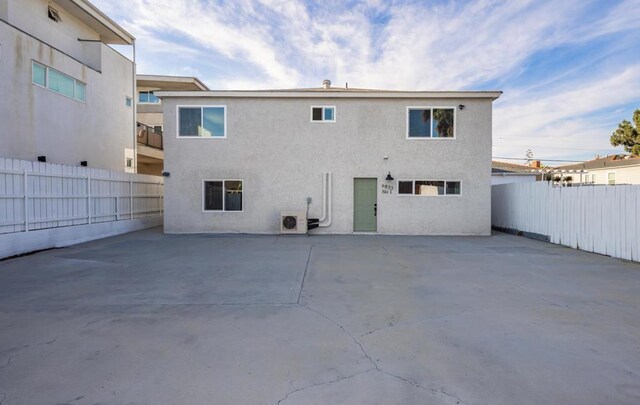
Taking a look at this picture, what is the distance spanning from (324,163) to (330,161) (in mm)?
231

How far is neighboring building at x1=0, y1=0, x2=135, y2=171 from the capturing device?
33.9 ft

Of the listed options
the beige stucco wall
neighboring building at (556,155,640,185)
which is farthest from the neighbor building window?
neighboring building at (556,155,640,185)

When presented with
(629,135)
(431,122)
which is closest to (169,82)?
(431,122)

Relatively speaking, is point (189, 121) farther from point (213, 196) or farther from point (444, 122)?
point (444, 122)

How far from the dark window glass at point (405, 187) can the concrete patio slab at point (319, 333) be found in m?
4.89

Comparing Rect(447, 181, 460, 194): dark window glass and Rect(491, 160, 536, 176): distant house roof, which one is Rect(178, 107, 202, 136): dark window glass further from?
Rect(491, 160, 536, 176): distant house roof

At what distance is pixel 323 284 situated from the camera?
525 centimetres

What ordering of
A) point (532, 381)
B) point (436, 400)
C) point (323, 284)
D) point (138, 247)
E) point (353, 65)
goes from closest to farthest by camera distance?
point (436, 400) → point (532, 381) → point (323, 284) → point (138, 247) → point (353, 65)

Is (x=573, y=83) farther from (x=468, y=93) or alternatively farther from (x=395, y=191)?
(x=395, y=191)

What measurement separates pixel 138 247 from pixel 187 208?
2.96 meters

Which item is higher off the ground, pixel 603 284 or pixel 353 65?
pixel 353 65

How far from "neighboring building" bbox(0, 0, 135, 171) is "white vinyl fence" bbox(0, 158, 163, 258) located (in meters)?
2.90

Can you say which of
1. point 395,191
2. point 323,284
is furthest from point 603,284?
point 395,191

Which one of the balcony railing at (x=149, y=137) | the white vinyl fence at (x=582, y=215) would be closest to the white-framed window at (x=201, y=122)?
the balcony railing at (x=149, y=137)
